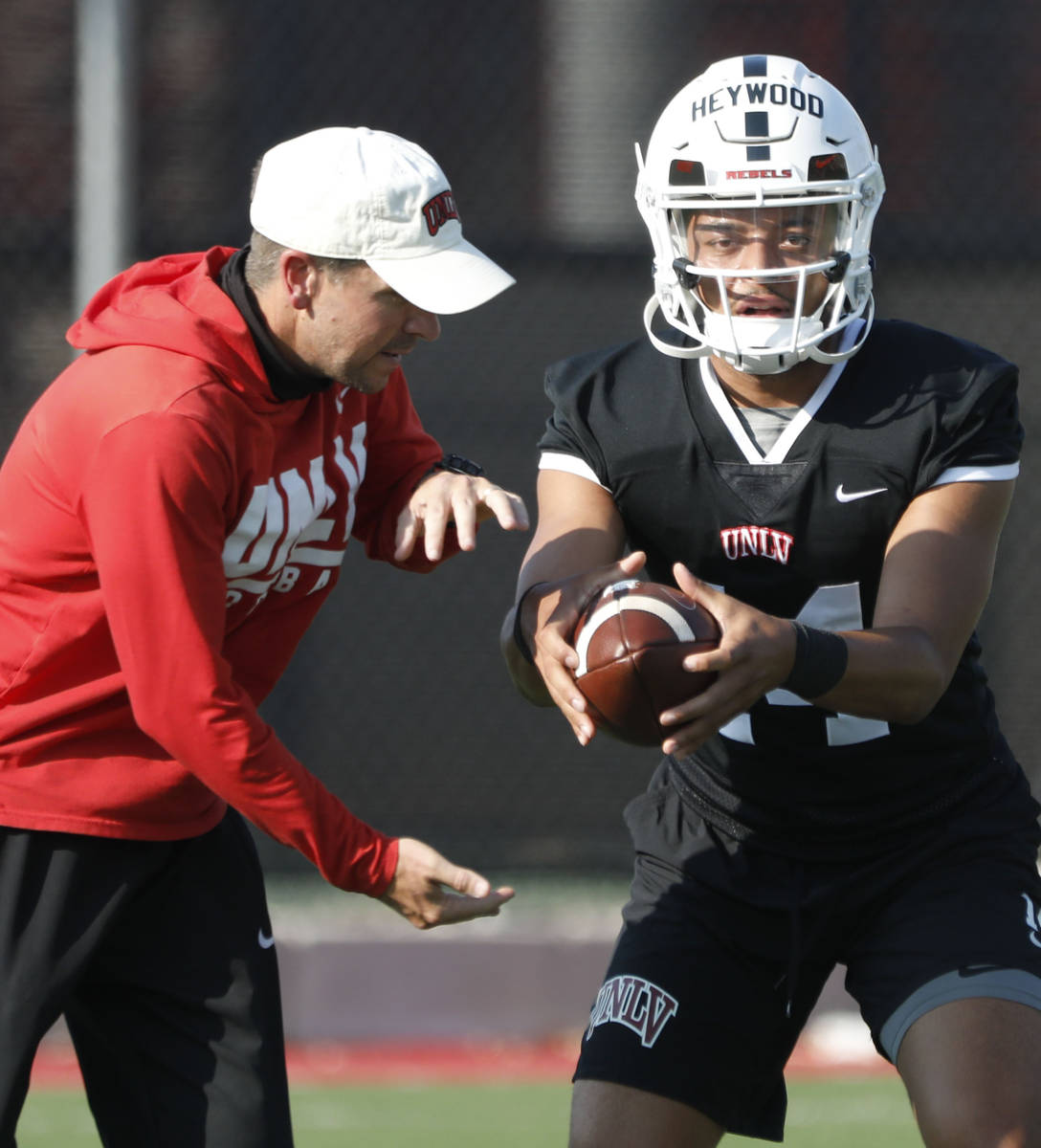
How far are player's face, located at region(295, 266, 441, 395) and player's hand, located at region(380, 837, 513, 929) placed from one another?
0.83 m

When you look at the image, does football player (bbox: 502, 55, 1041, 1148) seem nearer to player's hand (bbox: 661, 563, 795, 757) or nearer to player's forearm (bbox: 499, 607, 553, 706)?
player's forearm (bbox: 499, 607, 553, 706)

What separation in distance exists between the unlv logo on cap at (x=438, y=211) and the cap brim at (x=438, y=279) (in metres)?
0.04

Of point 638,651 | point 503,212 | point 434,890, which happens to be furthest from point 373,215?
point 503,212

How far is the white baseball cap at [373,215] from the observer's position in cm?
296

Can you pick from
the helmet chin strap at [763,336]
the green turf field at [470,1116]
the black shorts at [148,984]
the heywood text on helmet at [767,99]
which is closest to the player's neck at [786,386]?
the helmet chin strap at [763,336]

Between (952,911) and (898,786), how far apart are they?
0.80 ft

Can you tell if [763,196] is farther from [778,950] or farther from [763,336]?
[778,950]

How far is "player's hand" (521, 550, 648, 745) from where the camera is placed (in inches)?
106

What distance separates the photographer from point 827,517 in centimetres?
303

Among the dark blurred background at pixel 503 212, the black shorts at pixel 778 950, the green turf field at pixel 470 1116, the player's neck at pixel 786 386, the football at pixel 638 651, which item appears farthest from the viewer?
the dark blurred background at pixel 503 212

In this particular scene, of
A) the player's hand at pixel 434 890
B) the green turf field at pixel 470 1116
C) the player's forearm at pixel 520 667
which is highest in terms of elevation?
the player's forearm at pixel 520 667

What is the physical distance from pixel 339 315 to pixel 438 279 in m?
0.18

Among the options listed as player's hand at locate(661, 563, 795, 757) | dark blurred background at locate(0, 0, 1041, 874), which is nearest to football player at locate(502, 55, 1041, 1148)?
player's hand at locate(661, 563, 795, 757)

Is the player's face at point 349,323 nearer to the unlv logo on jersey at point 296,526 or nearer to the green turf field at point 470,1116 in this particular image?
the unlv logo on jersey at point 296,526
